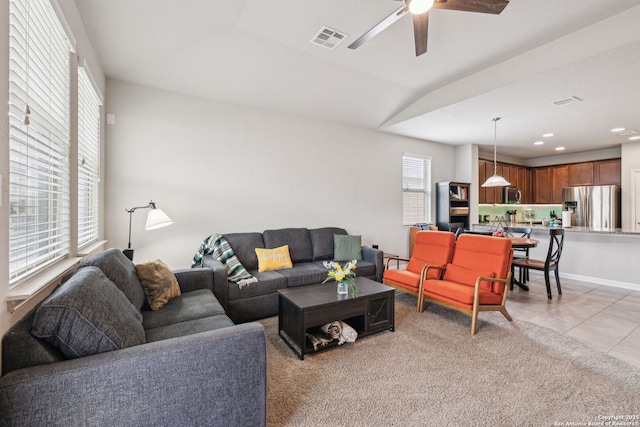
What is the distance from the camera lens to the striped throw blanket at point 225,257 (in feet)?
10.6

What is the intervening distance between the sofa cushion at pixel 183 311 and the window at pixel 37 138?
2.39 feet

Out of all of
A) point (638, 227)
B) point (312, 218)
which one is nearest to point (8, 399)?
point (312, 218)

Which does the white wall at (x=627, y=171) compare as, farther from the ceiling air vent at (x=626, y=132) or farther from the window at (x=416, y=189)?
the window at (x=416, y=189)

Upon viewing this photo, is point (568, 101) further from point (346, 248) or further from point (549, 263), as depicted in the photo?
point (346, 248)

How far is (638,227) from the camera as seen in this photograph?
595 centimetres

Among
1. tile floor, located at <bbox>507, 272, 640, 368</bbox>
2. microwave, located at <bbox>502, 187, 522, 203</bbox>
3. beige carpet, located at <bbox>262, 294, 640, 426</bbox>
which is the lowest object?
beige carpet, located at <bbox>262, 294, 640, 426</bbox>

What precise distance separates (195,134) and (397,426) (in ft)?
12.4

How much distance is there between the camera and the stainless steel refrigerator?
20.3 feet

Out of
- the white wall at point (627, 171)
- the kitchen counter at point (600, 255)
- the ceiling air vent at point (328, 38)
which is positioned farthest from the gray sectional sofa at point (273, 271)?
the white wall at point (627, 171)

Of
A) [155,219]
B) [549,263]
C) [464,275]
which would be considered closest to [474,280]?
[464,275]

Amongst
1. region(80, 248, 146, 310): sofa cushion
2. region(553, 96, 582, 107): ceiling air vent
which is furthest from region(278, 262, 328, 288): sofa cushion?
region(553, 96, 582, 107): ceiling air vent

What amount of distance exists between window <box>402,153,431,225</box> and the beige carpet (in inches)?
137

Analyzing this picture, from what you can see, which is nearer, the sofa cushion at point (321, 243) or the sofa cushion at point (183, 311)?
the sofa cushion at point (183, 311)

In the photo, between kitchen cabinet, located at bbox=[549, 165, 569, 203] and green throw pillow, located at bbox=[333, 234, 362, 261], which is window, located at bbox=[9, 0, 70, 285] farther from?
kitchen cabinet, located at bbox=[549, 165, 569, 203]
